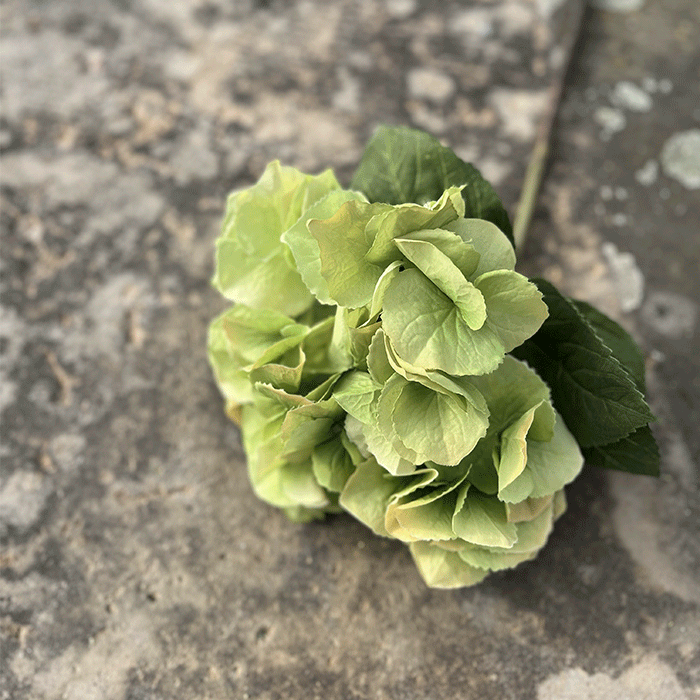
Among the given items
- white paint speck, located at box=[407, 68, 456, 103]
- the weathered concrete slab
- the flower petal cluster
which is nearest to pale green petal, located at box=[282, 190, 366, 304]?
the flower petal cluster

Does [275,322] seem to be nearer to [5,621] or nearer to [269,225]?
[269,225]

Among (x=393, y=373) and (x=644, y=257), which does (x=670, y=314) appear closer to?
(x=644, y=257)

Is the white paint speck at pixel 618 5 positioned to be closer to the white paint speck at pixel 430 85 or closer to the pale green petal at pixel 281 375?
the white paint speck at pixel 430 85

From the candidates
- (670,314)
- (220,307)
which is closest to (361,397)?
(220,307)

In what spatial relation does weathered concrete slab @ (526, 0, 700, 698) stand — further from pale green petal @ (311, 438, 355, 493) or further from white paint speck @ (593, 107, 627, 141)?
pale green petal @ (311, 438, 355, 493)

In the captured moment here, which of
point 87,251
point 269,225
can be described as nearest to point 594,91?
point 269,225

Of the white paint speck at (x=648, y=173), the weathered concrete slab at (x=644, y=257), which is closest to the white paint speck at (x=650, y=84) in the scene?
the weathered concrete slab at (x=644, y=257)

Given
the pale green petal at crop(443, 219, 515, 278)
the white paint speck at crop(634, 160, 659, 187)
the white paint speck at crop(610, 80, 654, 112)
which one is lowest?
the white paint speck at crop(634, 160, 659, 187)
